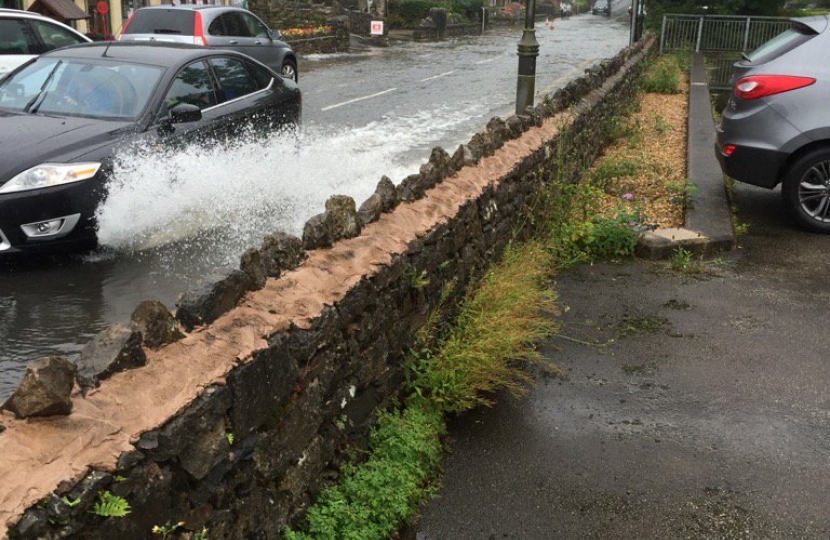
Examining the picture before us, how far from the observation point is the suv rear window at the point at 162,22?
678 inches

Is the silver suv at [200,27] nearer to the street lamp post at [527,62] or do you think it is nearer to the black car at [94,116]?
the street lamp post at [527,62]

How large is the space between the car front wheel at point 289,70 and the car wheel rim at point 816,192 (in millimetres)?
12983

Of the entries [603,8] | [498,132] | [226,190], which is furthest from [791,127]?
[603,8]

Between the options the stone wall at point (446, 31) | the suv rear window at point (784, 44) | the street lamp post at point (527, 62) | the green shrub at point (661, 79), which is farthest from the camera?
the stone wall at point (446, 31)

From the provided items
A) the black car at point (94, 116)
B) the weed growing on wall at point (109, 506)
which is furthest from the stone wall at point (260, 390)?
the black car at point (94, 116)

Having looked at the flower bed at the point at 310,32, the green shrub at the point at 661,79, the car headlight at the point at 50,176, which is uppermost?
the car headlight at the point at 50,176

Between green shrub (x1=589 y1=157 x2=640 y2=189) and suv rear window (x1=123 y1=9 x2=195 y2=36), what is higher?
suv rear window (x1=123 y1=9 x2=195 y2=36)

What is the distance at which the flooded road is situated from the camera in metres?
6.27

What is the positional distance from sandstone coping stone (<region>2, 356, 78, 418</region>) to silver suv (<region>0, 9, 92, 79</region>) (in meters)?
12.2

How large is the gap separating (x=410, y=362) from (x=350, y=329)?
848 millimetres

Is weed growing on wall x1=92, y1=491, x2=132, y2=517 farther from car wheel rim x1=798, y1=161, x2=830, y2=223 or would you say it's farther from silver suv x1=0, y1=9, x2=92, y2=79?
silver suv x1=0, y1=9, x2=92, y2=79

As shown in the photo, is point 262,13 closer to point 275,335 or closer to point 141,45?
point 141,45

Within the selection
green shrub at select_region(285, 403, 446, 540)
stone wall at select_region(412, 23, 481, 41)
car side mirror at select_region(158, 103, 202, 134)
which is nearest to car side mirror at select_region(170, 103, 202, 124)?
car side mirror at select_region(158, 103, 202, 134)

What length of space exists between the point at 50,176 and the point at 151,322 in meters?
4.30
